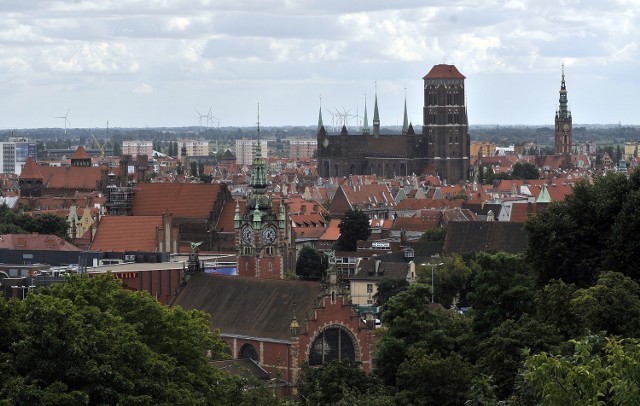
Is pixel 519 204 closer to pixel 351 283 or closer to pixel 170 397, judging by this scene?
pixel 351 283

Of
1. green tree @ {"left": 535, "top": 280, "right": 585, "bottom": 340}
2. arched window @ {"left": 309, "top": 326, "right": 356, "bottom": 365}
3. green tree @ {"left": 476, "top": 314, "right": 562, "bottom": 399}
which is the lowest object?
arched window @ {"left": 309, "top": 326, "right": 356, "bottom": 365}

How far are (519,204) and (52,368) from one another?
108 metres

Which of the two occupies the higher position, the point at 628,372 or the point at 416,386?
the point at 628,372

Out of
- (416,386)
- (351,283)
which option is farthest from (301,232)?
(416,386)

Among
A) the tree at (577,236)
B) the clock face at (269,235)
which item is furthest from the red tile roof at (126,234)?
the tree at (577,236)

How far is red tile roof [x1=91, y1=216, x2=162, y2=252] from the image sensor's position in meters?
95.9

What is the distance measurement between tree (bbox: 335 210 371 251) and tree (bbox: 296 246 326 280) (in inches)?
560

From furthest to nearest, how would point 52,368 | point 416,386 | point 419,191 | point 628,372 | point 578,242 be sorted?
point 419,191, point 578,242, point 416,386, point 52,368, point 628,372

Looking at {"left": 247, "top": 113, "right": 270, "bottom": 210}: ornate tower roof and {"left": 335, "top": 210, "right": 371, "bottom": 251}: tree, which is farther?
{"left": 335, "top": 210, "right": 371, "bottom": 251}: tree

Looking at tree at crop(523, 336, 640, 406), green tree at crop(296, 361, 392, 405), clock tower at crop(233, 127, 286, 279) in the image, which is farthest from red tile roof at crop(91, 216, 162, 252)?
tree at crop(523, 336, 640, 406)

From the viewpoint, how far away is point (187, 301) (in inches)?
2628

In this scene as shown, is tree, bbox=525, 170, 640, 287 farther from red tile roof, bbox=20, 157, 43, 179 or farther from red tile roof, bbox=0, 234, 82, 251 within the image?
red tile roof, bbox=20, 157, 43, 179

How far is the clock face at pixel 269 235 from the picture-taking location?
74812 millimetres

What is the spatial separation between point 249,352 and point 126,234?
35.7 meters
